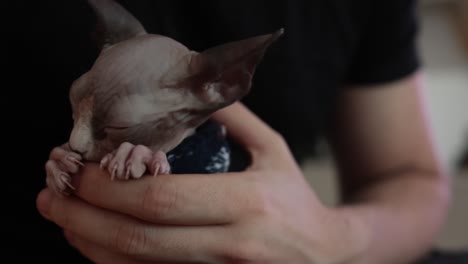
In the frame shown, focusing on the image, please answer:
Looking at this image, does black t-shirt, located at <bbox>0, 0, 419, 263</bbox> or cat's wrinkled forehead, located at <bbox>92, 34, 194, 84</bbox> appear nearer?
cat's wrinkled forehead, located at <bbox>92, 34, 194, 84</bbox>

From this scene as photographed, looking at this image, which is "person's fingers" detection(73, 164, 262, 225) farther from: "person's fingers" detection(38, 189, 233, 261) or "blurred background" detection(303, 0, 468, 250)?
"blurred background" detection(303, 0, 468, 250)

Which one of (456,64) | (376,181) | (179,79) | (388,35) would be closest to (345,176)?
(376,181)

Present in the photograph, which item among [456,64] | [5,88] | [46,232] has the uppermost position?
[5,88]

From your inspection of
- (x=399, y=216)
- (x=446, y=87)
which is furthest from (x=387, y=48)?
(x=446, y=87)

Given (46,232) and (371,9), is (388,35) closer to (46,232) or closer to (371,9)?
(371,9)

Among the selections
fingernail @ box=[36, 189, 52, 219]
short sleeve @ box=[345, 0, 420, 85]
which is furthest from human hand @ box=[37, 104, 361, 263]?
short sleeve @ box=[345, 0, 420, 85]

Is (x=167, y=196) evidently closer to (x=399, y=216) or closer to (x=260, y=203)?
(x=260, y=203)
